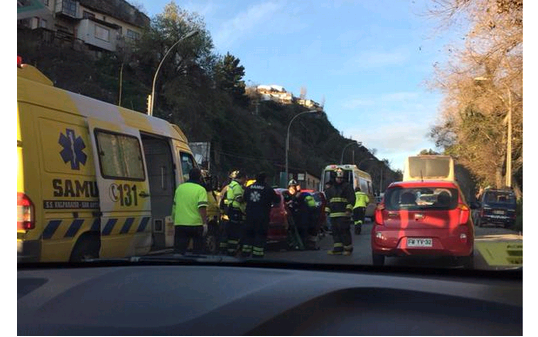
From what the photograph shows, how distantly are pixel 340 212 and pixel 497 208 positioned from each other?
2799 mm

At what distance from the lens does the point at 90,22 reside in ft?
15.6

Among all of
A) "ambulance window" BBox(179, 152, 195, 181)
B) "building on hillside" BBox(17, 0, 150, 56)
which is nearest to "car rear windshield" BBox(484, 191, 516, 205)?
"building on hillside" BBox(17, 0, 150, 56)

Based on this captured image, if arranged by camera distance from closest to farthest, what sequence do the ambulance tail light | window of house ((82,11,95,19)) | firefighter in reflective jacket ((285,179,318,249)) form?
the ambulance tail light
window of house ((82,11,95,19))
firefighter in reflective jacket ((285,179,318,249))

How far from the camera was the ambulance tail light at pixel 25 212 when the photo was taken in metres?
4.56

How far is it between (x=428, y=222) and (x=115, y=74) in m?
2.95

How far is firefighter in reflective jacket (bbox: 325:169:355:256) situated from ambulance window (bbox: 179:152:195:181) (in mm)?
2263

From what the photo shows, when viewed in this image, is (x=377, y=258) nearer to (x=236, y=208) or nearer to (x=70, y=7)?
(x=236, y=208)

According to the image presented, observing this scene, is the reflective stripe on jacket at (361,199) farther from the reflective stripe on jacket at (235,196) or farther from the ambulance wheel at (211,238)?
the ambulance wheel at (211,238)

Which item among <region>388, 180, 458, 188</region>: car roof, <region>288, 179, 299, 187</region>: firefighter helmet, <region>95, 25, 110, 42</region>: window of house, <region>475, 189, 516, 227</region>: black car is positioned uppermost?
<region>95, 25, 110, 42</region>: window of house

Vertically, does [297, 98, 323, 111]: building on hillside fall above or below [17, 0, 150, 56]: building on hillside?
below

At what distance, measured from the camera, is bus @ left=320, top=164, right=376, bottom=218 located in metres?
4.21

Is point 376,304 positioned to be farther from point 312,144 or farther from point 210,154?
point 210,154

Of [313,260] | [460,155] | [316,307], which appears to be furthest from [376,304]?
[460,155]

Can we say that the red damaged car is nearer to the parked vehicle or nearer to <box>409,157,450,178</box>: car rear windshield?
the parked vehicle
